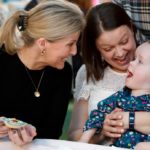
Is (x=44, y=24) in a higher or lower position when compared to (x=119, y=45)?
higher

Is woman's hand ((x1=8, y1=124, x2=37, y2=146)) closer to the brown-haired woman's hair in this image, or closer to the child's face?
the child's face

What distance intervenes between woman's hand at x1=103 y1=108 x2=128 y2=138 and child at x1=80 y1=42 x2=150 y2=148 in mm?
17

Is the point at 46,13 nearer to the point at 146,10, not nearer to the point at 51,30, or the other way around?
the point at 51,30

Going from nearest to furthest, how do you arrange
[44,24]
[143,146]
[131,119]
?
1. [143,146]
2. [131,119]
3. [44,24]

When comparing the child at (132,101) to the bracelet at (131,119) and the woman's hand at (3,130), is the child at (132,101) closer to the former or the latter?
the bracelet at (131,119)

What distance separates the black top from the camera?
159cm

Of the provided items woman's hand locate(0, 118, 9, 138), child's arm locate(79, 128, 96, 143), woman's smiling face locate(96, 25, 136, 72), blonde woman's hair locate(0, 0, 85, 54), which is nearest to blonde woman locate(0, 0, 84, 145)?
blonde woman's hair locate(0, 0, 85, 54)

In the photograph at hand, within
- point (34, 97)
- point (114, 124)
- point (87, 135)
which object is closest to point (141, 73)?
point (114, 124)

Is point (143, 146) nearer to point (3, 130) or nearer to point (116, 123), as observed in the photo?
point (116, 123)

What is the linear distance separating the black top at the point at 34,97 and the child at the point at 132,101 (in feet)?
0.89

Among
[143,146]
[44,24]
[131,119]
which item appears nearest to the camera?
[143,146]

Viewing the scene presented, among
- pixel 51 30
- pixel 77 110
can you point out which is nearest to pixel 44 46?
pixel 51 30

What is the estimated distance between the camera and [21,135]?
46.1 inches

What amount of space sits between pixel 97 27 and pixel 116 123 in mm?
462
